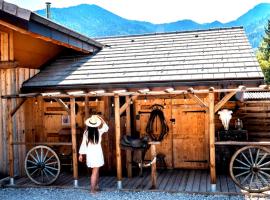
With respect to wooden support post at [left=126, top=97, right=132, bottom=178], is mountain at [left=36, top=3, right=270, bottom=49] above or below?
above

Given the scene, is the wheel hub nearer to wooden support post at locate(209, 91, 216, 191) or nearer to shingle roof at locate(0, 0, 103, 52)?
shingle roof at locate(0, 0, 103, 52)

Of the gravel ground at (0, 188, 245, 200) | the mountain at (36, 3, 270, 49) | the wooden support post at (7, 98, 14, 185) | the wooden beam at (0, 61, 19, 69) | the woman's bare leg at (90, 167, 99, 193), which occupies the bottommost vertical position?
the gravel ground at (0, 188, 245, 200)

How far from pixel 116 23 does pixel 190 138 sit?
12967 cm

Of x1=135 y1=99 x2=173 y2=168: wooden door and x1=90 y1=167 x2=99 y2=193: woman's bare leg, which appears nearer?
x1=90 y1=167 x2=99 y2=193: woman's bare leg

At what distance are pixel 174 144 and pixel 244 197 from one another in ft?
10.3

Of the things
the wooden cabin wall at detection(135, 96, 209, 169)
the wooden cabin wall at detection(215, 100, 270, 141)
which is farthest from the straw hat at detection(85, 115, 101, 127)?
the wooden cabin wall at detection(215, 100, 270, 141)

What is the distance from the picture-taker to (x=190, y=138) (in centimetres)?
988

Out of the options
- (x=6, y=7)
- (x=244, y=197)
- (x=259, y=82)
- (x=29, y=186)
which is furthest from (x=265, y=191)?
(x=6, y=7)

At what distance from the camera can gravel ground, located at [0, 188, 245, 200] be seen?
293 inches

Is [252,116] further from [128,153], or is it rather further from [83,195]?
[83,195]

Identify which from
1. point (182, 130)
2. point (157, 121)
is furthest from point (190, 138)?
point (157, 121)

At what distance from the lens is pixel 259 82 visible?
A: 8117 millimetres

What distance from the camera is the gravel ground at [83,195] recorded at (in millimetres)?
7445

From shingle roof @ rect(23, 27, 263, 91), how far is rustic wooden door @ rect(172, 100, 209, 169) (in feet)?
4.63
